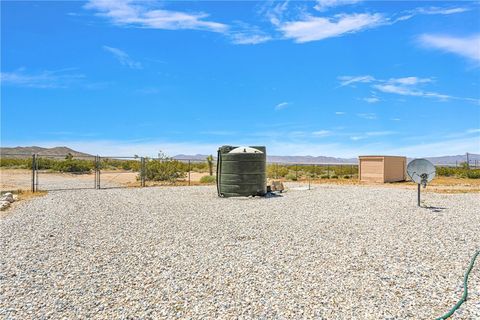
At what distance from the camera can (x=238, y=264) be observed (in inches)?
275

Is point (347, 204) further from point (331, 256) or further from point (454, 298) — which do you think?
point (454, 298)

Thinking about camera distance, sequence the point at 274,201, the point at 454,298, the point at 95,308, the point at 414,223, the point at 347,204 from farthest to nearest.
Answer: the point at 274,201 < the point at 347,204 < the point at 414,223 < the point at 454,298 < the point at 95,308

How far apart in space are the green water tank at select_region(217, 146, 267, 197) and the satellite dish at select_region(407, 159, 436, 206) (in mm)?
6590

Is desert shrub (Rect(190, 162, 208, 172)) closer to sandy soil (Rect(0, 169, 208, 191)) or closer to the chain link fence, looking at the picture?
the chain link fence

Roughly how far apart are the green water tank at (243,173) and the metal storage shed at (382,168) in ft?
47.4

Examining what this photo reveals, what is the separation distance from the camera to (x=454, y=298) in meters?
5.42

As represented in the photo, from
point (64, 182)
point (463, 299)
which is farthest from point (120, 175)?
point (463, 299)

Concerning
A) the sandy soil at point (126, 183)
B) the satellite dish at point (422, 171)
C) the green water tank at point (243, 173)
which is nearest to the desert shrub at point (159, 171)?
the sandy soil at point (126, 183)

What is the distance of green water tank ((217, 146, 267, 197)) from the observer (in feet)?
60.6

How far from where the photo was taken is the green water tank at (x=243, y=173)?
727 inches

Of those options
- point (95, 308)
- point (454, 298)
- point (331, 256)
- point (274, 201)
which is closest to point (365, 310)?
point (454, 298)

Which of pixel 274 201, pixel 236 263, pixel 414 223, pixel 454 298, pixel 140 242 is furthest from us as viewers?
pixel 274 201

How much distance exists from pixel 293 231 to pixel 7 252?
6.42 metres

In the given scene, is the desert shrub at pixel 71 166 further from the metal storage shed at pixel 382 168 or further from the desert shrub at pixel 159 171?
the metal storage shed at pixel 382 168
